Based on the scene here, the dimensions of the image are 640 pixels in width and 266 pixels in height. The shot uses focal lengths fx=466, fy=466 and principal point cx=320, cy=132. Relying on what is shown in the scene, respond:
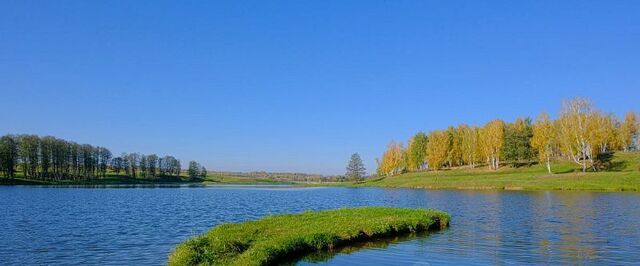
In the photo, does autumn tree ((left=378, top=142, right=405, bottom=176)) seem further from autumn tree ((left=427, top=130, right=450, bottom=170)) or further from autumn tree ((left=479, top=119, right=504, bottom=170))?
autumn tree ((left=479, top=119, right=504, bottom=170))

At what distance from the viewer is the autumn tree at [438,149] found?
484 feet

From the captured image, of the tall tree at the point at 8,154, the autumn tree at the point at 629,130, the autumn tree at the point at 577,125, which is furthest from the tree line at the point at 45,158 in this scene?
the autumn tree at the point at 629,130

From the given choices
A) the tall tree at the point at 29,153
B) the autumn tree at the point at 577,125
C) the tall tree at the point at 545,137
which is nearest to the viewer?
the autumn tree at the point at 577,125

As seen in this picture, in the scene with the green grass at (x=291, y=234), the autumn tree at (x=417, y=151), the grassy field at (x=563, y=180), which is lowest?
the grassy field at (x=563, y=180)

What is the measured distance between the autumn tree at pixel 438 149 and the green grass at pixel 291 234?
11169 cm

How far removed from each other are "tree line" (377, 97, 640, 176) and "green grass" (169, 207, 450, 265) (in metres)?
79.4

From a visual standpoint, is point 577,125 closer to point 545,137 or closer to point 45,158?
point 545,137

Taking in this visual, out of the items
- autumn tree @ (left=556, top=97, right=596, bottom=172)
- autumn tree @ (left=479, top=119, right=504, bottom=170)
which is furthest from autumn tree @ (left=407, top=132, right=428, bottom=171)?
autumn tree @ (left=556, top=97, right=596, bottom=172)

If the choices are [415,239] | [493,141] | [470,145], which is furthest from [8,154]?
[415,239]

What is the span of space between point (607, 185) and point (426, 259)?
229 feet

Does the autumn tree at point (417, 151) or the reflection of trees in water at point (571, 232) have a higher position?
the autumn tree at point (417, 151)

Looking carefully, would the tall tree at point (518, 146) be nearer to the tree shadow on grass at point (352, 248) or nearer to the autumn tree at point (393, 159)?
the autumn tree at point (393, 159)

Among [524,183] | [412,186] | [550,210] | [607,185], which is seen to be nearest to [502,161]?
[412,186]

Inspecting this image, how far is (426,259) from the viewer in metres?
22.8
